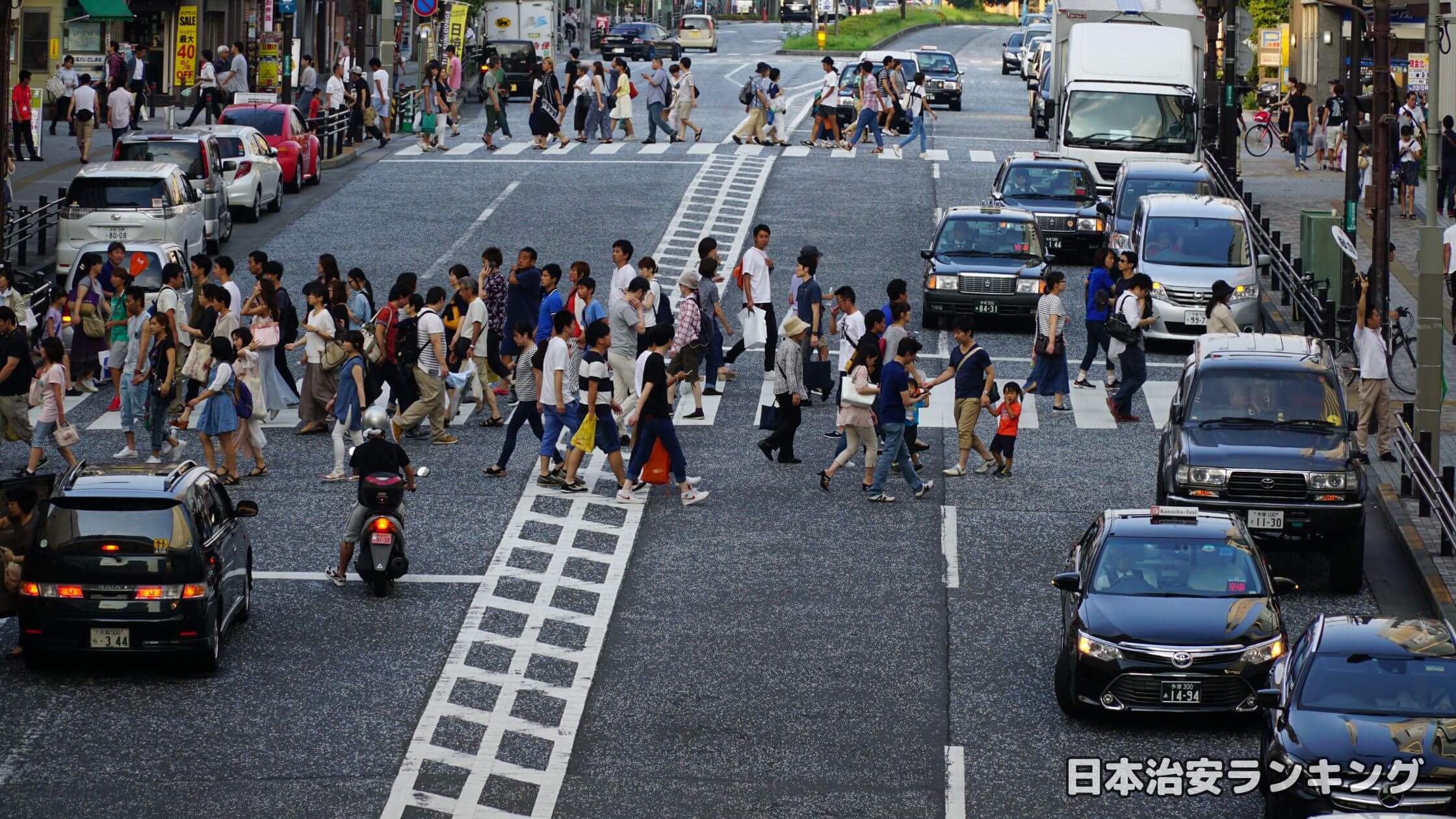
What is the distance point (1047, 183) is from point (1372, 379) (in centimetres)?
1320

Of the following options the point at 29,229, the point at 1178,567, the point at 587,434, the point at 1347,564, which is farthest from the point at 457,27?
the point at 1178,567

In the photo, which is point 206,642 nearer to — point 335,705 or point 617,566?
point 335,705

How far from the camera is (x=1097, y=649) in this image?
1427cm

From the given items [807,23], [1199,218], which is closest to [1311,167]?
[1199,218]

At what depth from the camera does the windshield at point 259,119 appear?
130 feet

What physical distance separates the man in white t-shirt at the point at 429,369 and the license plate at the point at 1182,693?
33.1 feet

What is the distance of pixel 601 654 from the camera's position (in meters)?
16.1

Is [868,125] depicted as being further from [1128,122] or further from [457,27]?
[457,27]

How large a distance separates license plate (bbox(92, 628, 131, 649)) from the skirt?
5.50 m

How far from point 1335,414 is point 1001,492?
3615 mm

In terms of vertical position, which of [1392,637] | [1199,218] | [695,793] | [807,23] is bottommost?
[695,793]

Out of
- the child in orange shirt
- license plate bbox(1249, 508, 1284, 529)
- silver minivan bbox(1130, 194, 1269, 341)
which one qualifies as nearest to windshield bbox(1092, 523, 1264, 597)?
license plate bbox(1249, 508, 1284, 529)

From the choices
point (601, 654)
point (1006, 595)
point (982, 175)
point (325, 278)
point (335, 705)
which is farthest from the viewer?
point (982, 175)

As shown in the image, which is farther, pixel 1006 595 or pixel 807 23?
pixel 807 23
